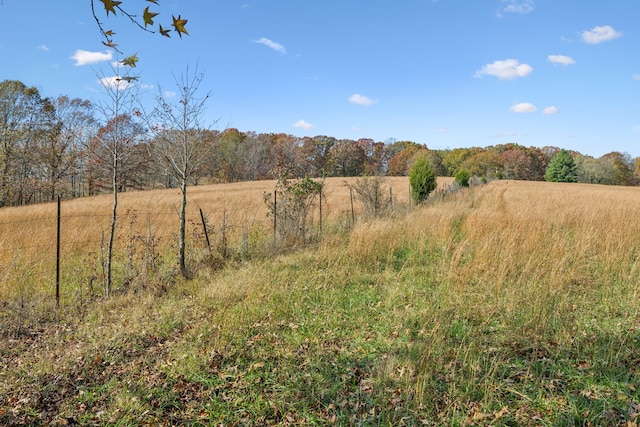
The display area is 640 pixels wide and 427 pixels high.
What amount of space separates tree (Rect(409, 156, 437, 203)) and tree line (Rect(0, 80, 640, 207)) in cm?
240

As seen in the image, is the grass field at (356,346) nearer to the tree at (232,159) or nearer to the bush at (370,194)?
the bush at (370,194)

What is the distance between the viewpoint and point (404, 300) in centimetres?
527

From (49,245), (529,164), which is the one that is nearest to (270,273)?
(49,245)

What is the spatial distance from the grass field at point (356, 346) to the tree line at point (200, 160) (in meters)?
3.04

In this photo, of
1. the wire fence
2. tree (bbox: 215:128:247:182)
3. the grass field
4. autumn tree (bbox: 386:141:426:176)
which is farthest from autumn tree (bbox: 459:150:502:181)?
the grass field

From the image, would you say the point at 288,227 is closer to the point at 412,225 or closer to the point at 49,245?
the point at 412,225

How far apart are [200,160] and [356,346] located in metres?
5.08

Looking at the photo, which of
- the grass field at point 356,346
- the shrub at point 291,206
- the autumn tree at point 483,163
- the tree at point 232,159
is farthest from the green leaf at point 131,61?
the autumn tree at point 483,163

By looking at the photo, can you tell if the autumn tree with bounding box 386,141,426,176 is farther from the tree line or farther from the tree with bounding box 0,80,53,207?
the tree with bounding box 0,80,53,207

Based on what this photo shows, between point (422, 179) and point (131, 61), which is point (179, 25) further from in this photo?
point (422, 179)

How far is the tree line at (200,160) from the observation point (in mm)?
7387

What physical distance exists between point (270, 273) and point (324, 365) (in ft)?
10.5

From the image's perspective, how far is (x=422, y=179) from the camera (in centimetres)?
1795

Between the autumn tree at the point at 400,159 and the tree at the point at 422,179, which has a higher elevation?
the autumn tree at the point at 400,159
